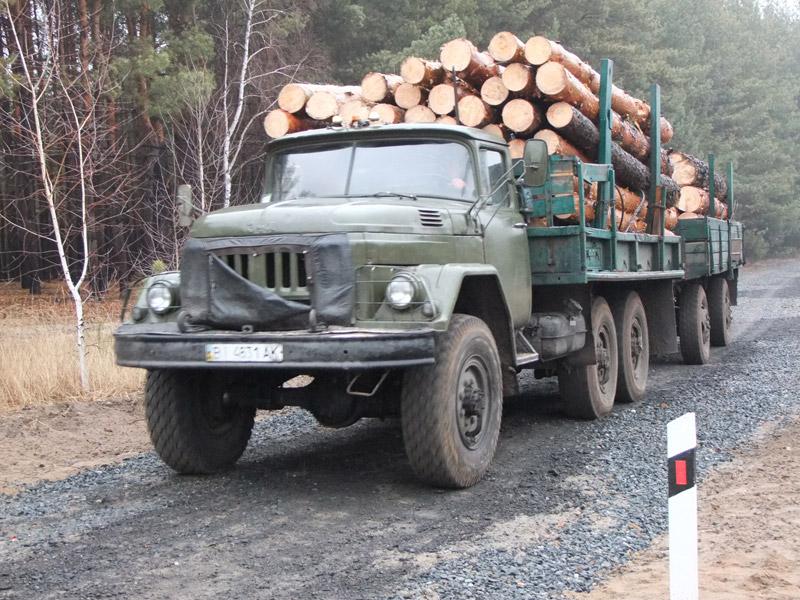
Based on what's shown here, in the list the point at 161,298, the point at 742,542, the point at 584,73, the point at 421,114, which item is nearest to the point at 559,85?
Result: the point at 584,73

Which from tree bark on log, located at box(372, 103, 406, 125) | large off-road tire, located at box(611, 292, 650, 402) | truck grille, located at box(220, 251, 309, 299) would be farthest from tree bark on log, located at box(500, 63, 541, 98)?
truck grille, located at box(220, 251, 309, 299)

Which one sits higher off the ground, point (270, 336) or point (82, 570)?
point (270, 336)

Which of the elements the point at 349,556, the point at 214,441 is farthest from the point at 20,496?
the point at 349,556

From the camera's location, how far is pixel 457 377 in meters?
5.65

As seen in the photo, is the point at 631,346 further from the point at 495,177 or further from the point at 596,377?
the point at 495,177

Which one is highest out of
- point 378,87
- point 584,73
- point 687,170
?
point 584,73

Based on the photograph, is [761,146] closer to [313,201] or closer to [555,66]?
[555,66]

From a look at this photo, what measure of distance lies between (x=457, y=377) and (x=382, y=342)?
2.21ft

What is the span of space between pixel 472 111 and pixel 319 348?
420cm

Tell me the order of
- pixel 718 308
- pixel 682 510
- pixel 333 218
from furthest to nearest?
pixel 718 308
pixel 333 218
pixel 682 510

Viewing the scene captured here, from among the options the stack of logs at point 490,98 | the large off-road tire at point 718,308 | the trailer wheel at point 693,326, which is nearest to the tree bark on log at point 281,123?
the stack of logs at point 490,98

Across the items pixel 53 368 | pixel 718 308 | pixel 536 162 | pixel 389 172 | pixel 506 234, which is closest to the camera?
pixel 389 172

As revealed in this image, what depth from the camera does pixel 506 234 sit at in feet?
23.3

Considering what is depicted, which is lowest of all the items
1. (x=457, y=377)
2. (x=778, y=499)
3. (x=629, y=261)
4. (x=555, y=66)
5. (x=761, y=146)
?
(x=778, y=499)
